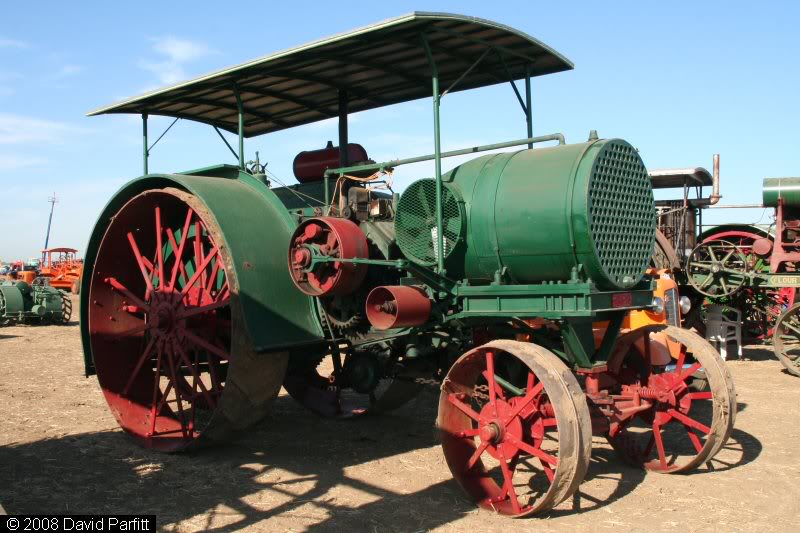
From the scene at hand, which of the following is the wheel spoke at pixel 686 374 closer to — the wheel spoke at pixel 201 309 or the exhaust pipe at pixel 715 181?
the wheel spoke at pixel 201 309

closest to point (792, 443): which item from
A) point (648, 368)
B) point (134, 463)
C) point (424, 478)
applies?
point (648, 368)

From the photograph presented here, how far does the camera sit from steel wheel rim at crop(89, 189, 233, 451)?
5590 millimetres

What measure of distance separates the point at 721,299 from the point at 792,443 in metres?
6.51

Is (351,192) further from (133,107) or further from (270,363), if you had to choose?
(133,107)

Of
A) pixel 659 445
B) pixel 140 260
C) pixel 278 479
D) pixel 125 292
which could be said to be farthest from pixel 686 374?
pixel 125 292

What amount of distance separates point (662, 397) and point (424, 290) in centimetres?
177

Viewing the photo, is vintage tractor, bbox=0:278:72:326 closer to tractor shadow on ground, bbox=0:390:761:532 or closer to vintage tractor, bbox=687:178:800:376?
tractor shadow on ground, bbox=0:390:761:532

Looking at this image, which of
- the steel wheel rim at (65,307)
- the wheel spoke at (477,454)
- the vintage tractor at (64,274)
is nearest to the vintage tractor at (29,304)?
the steel wheel rim at (65,307)

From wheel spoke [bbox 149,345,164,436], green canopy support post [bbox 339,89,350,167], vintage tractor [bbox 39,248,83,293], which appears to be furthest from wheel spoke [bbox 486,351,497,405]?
vintage tractor [bbox 39,248,83,293]

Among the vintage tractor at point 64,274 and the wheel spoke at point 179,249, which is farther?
the vintage tractor at point 64,274

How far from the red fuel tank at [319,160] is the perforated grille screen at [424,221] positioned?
5.44ft

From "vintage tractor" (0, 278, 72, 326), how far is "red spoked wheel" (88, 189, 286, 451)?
12672mm

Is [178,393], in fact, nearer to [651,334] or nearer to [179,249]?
[179,249]

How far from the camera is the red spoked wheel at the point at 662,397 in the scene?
4.79 metres
